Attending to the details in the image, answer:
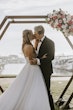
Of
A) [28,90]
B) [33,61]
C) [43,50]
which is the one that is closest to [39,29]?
[43,50]

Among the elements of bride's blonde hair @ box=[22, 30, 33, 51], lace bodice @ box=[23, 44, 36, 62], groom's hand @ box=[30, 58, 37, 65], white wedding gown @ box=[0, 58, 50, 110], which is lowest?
white wedding gown @ box=[0, 58, 50, 110]

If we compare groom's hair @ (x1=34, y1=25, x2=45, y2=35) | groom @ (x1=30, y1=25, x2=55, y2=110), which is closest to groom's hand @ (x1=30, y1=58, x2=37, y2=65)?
groom @ (x1=30, y1=25, x2=55, y2=110)

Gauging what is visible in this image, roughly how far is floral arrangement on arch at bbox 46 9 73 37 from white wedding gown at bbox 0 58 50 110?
79cm

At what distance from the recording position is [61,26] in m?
5.85

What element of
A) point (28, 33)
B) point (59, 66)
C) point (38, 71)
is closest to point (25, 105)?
point (38, 71)

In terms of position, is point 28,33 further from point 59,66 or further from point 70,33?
point 59,66

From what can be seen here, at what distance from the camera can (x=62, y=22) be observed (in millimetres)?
5875

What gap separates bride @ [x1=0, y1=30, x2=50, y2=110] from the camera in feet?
17.4

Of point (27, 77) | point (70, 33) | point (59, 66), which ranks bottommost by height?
point (59, 66)

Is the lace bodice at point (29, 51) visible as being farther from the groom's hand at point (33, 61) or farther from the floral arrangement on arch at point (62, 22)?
the floral arrangement on arch at point (62, 22)

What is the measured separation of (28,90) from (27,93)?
0.05m

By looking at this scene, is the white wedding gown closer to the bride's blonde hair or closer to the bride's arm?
the bride's arm

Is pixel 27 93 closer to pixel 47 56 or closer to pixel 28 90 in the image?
pixel 28 90

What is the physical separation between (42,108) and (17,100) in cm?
42
